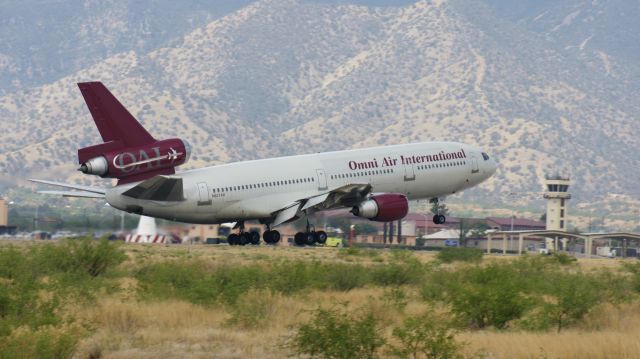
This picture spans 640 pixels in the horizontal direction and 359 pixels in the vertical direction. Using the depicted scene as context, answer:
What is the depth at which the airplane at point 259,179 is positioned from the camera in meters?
66.9

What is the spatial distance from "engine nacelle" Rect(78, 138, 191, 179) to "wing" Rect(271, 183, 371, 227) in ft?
22.8

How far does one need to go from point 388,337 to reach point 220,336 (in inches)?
173

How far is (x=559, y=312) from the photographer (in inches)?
1606

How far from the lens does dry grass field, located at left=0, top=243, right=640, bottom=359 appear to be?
34.5 meters

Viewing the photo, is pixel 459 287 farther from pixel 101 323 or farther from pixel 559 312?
pixel 101 323

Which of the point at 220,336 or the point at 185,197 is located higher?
the point at 185,197

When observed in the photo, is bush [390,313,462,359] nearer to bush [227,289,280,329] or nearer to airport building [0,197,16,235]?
bush [227,289,280,329]

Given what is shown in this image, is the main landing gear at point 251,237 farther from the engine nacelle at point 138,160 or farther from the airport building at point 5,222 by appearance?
the airport building at point 5,222

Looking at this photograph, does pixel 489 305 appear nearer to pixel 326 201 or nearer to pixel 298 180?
pixel 326 201

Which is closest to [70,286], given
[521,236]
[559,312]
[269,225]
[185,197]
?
[559,312]

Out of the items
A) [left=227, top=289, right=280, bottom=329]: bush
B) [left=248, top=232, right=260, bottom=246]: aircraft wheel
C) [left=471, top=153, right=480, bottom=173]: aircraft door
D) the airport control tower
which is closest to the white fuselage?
[left=471, top=153, right=480, bottom=173]: aircraft door

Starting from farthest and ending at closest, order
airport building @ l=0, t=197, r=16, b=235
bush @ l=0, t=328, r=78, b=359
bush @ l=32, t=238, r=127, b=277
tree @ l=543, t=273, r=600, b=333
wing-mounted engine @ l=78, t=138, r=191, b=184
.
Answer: airport building @ l=0, t=197, r=16, b=235
wing-mounted engine @ l=78, t=138, r=191, b=184
bush @ l=32, t=238, r=127, b=277
tree @ l=543, t=273, r=600, b=333
bush @ l=0, t=328, r=78, b=359

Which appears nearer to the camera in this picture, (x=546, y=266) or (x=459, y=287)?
(x=459, y=287)

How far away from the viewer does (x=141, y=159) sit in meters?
67.6
